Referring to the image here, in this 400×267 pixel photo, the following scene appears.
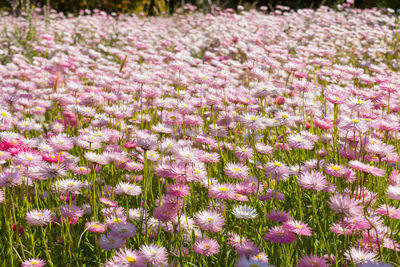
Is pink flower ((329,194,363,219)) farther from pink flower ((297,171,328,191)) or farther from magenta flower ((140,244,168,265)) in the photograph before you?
magenta flower ((140,244,168,265))

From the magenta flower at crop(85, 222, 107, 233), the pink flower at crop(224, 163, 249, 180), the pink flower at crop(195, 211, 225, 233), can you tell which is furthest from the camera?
the pink flower at crop(224, 163, 249, 180)

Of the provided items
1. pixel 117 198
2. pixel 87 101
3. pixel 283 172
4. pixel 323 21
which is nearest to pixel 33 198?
pixel 117 198

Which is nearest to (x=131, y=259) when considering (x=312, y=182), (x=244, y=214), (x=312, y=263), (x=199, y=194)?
(x=244, y=214)

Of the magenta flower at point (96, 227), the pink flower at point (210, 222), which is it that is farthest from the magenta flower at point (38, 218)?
the pink flower at point (210, 222)

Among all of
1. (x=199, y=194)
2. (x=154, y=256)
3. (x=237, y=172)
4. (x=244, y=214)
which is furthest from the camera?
(x=199, y=194)

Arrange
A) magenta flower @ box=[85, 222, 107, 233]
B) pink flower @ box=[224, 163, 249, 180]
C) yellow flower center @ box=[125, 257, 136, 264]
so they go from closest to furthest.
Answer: yellow flower center @ box=[125, 257, 136, 264] → magenta flower @ box=[85, 222, 107, 233] → pink flower @ box=[224, 163, 249, 180]

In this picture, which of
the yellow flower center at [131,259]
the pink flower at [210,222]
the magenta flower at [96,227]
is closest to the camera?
the yellow flower center at [131,259]

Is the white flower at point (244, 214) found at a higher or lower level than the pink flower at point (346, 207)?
lower

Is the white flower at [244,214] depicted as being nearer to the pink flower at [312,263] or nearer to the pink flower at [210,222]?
the pink flower at [210,222]

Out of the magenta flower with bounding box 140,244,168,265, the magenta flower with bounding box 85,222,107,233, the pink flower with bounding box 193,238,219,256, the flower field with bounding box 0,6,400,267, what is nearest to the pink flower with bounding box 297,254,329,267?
the flower field with bounding box 0,6,400,267

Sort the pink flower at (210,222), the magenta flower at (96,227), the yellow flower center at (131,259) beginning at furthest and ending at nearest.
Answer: the magenta flower at (96,227), the pink flower at (210,222), the yellow flower center at (131,259)

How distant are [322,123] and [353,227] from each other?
675 millimetres

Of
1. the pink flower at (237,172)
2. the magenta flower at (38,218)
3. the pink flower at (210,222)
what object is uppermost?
the pink flower at (237,172)

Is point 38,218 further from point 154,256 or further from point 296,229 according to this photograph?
point 296,229
